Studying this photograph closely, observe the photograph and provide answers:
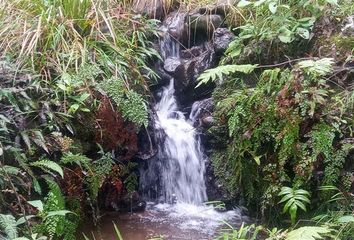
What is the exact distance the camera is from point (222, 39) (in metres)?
5.04

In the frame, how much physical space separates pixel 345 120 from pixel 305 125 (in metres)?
0.32

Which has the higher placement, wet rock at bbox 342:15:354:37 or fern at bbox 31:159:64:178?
wet rock at bbox 342:15:354:37

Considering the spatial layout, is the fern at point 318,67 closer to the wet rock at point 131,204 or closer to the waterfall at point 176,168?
the waterfall at point 176,168

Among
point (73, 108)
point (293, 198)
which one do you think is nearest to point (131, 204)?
point (73, 108)

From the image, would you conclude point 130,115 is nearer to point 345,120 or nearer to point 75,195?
point 75,195

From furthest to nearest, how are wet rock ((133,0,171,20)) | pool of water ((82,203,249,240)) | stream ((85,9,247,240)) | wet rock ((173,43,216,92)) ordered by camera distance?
1. wet rock ((133,0,171,20))
2. wet rock ((173,43,216,92))
3. stream ((85,9,247,240))
4. pool of water ((82,203,249,240))

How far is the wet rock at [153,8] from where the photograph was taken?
224 inches

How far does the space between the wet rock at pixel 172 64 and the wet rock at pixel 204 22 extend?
524 millimetres

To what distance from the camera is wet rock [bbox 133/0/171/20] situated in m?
5.70

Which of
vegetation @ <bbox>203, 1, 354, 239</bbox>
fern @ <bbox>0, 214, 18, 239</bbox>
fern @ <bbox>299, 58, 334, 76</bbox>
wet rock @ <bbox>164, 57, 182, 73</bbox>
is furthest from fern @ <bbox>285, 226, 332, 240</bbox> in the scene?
wet rock @ <bbox>164, 57, 182, 73</bbox>

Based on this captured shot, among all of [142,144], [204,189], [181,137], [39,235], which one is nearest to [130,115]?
[142,144]

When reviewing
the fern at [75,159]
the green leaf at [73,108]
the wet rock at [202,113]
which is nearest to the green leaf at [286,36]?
the wet rock at [202,113]

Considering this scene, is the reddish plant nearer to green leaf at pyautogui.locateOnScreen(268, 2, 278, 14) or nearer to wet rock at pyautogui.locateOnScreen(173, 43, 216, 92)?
wet rock at pyautogui.locateOnScreen(173, 43, 216, 92)

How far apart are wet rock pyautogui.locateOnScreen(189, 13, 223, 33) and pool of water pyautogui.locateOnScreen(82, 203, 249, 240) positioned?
2.33 meters
